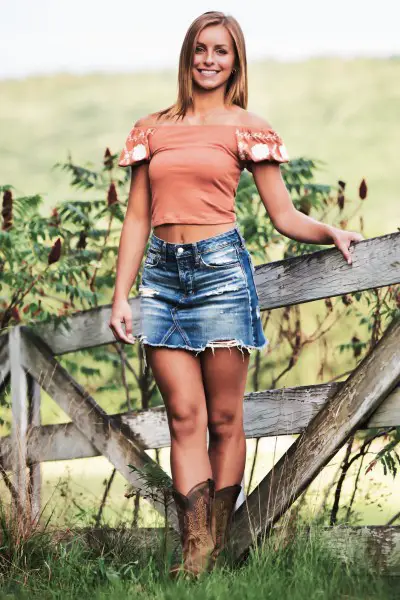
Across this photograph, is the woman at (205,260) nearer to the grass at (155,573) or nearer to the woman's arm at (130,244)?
the woman's arm at (130,244)

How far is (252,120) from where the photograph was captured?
3666mm

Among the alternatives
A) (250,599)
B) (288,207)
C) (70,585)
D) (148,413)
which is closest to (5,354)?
(148,413)

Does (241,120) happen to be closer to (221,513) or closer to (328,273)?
(328,273)

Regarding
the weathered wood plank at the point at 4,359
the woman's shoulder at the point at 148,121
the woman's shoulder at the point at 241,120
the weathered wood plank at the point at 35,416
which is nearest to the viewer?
the woman's shoulder at the point at 241,120

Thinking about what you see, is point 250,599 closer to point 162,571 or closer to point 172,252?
point 162,571

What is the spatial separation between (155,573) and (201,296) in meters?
1.07

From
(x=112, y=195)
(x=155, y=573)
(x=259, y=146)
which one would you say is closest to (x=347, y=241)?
(x=259, y=146)

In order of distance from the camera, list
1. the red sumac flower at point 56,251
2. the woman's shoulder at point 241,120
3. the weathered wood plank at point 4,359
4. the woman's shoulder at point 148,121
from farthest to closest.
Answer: the weathered wood plank at point 4,359, the red sumac flower at point 56,251, the woman's shoulder at point 148,121, the woman's shoulder at point 241,120

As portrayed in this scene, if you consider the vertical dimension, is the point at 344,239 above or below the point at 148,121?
below

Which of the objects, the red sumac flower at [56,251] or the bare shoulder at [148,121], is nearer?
the bare shoulder at [148,121]

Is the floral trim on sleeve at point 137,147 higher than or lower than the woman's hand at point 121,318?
higher

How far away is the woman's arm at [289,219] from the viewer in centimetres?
368

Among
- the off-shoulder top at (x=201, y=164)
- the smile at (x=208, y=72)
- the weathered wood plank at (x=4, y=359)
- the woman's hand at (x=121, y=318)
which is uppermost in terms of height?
the smile at (x=208, y=72)

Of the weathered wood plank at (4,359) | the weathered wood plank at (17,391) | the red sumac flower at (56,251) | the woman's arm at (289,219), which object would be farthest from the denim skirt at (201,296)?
the weathered wood plank at (4,359)
